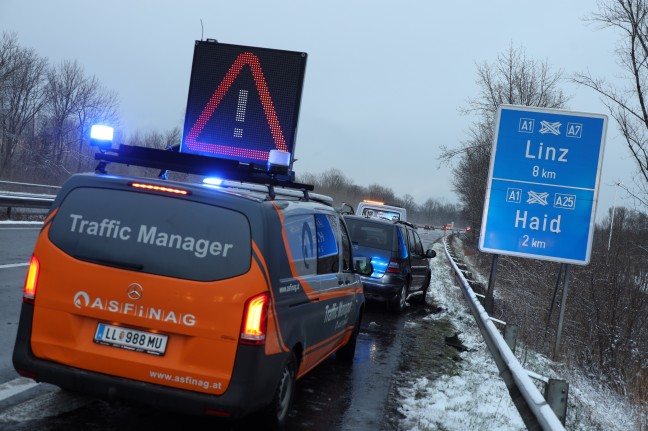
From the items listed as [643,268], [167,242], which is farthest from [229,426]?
[643,268]

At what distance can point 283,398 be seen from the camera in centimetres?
471

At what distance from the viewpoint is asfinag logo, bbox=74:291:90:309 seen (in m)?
4.05

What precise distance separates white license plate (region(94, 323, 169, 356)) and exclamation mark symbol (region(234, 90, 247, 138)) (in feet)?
11.7

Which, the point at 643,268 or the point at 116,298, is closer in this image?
the point at 116,298

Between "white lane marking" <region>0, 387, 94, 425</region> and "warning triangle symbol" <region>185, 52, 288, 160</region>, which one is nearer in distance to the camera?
"white lane marking" <region>0, 387, 94, 425</region>

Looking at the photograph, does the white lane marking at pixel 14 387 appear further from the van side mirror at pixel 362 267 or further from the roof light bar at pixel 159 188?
the van side mirror at pixel 362 267

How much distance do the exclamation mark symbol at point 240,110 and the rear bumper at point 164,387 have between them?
3.54 meters

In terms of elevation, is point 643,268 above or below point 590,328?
above

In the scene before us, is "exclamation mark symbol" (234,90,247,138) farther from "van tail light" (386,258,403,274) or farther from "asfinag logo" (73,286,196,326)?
"van tail light" (386,258,403,274)

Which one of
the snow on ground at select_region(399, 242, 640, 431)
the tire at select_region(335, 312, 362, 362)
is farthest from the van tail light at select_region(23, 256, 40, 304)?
the tire at select_region(335, 312, 362, 362)

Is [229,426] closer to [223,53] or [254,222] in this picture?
[254,222]

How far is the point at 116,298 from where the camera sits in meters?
4.01

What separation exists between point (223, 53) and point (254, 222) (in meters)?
3.83

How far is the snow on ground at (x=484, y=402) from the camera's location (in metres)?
5.57
